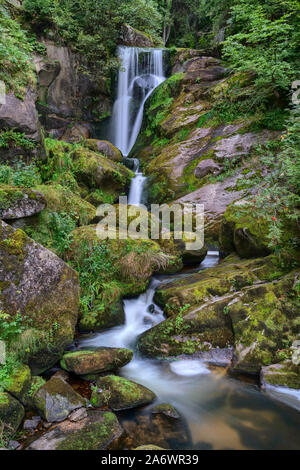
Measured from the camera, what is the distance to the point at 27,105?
24.5 ft

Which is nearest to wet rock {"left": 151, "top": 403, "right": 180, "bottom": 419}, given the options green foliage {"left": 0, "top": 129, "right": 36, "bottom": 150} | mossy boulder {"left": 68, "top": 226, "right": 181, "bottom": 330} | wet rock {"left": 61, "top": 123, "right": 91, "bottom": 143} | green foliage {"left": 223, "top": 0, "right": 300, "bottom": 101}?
mossy boulder {"left": 68, "top": 226, "right": 181, "bottom": 330}

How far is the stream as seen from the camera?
3348 millimetres

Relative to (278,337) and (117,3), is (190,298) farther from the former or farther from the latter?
(117,3)

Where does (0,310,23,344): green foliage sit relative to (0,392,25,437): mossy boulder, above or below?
above

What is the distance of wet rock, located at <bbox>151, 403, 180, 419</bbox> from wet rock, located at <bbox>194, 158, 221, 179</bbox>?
766 cm

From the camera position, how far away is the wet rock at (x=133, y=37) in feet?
51.3

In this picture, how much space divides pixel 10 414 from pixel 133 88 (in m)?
15.8

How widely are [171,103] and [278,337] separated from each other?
39.1 ft

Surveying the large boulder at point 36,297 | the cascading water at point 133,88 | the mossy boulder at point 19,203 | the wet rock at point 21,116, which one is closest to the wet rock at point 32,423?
the large boulder at point 36,297

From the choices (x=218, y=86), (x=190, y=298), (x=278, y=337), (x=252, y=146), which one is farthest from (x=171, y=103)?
(x=278, y=337)

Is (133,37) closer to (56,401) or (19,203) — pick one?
(19,203)

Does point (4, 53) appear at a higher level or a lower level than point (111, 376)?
higher

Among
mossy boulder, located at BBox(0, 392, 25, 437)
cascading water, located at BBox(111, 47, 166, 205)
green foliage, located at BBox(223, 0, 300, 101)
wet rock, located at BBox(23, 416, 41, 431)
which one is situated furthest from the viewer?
cascading water, located at BBox(111, 47, 166, 205)

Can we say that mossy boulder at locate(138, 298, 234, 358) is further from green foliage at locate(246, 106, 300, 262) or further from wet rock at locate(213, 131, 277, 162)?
wet rock at locate(213, 131, 277, 162)
